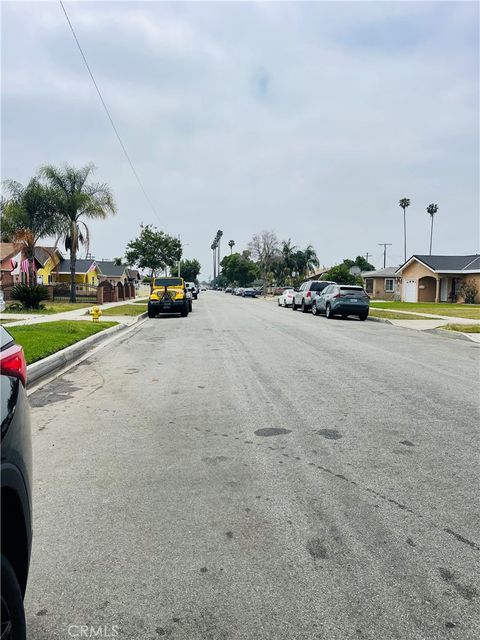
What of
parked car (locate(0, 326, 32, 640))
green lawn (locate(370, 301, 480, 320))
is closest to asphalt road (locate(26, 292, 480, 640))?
parked car (locate(0, 326, 32, 640))

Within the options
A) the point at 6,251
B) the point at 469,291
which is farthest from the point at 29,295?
the point at 469,291

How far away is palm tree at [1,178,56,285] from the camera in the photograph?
36719mm

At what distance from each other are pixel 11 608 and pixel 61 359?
9.24 meters

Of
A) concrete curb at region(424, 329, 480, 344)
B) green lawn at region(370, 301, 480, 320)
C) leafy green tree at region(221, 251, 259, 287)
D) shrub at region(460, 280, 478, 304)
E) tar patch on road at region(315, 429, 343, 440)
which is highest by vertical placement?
leafy green tree at region(221, 251, 259, 287)

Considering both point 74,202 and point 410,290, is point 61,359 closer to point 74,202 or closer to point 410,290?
point 74,202

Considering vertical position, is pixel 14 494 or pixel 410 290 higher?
pixel 410 290

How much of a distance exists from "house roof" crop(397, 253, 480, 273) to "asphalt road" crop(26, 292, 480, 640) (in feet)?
140

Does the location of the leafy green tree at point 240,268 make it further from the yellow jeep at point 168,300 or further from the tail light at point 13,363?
the tail light at point 13,363

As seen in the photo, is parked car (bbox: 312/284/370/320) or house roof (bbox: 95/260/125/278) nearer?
parked car (bbox: 312/284/370/320)

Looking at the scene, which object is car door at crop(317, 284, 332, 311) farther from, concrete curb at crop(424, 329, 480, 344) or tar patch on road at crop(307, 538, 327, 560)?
tar patch on road at crop(307, 538, 327, 560)

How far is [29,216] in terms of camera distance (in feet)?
124

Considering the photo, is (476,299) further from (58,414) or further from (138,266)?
(58,414)

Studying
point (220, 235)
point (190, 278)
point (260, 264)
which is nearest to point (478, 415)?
point (260, 264)

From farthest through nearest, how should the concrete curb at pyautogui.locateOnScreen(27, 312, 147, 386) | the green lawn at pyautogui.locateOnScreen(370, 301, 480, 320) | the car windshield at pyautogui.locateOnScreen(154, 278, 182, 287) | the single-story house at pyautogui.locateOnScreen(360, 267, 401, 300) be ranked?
the single-story house at pyautogui.locateOnScreen(360, 267, 401, 300), the green lawn at pyautogui.locateOnScreen(370, 301, 480, 320), the car windshield at pyautogui.locateOnScreen(154, 278, 182, 287), the concrete curb at pyautogui.locateOnScreen(27, 312, 147, 386)
